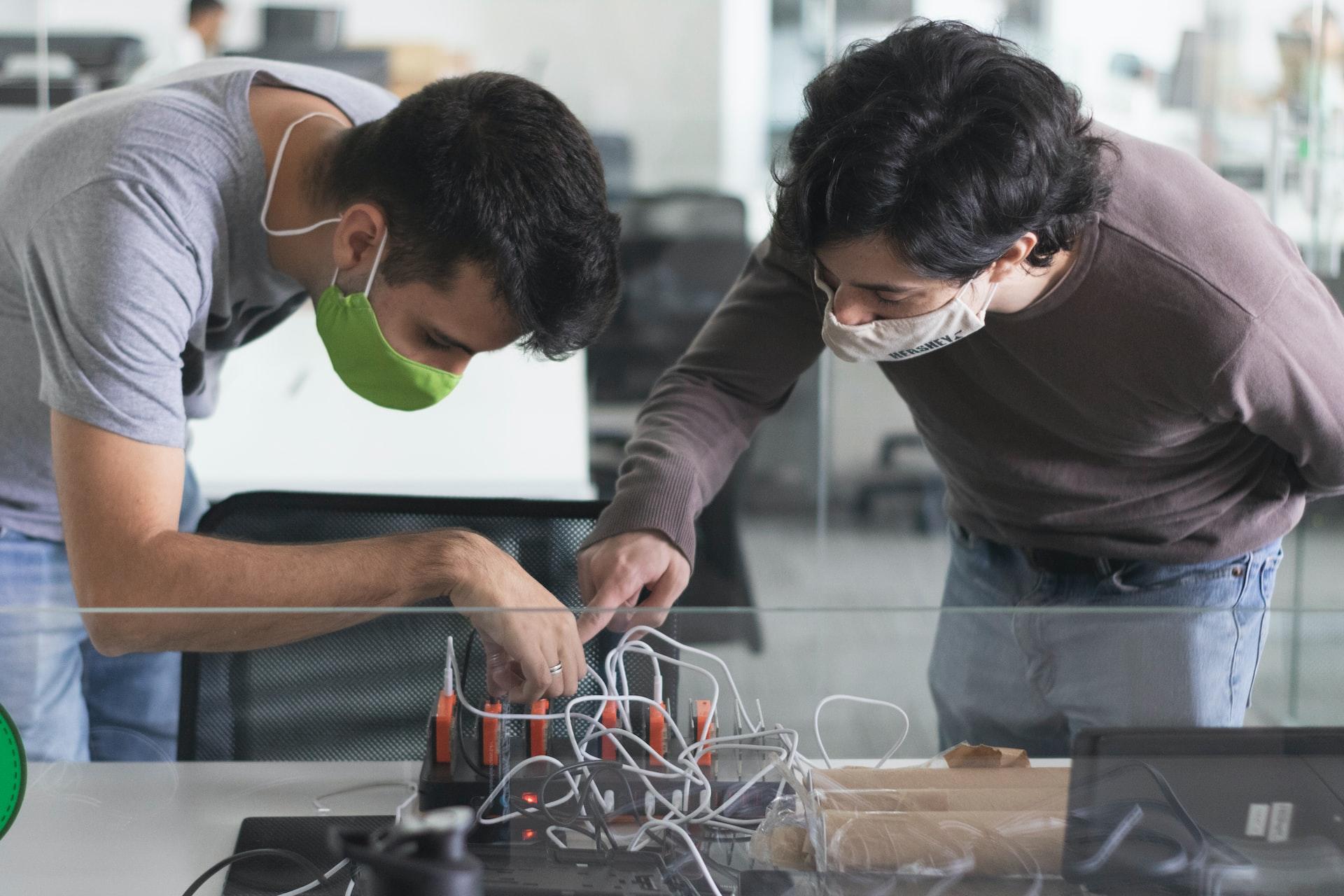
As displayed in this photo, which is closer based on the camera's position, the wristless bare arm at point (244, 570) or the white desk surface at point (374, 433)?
the wristless bare arm at point (244, 570)

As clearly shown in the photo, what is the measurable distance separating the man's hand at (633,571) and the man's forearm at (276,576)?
0.44ft

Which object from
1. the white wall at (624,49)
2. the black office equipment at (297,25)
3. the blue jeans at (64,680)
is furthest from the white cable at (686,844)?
the black office equipment at (297,25)

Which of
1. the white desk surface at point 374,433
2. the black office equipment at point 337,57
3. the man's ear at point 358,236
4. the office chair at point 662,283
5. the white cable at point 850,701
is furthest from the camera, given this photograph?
the office chair at point 662,283

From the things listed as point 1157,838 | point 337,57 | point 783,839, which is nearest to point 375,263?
point 783,839

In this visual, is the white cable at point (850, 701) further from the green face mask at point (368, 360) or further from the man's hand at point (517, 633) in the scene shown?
the green face mask at point (368, 360)

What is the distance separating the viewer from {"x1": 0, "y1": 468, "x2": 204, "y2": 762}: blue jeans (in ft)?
2.86

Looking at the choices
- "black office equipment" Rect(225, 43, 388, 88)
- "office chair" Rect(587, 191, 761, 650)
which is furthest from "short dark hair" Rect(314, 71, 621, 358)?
"office chair" Rect(587, 191, 761, 650)

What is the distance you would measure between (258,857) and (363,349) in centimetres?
51

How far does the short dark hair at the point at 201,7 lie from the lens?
292cm

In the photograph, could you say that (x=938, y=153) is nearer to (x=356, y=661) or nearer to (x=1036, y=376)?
(x=1036, y=376)

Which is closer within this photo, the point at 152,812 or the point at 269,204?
the point at 152,812

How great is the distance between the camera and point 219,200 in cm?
112

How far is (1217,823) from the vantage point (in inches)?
31.1

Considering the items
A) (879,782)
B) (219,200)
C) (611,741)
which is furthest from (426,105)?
(879,782)
